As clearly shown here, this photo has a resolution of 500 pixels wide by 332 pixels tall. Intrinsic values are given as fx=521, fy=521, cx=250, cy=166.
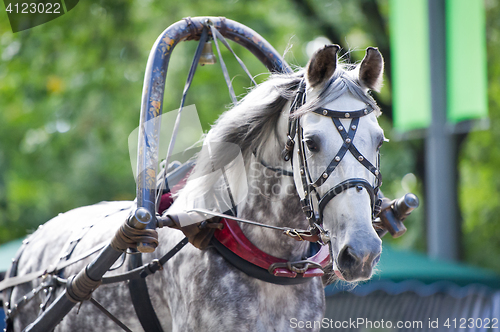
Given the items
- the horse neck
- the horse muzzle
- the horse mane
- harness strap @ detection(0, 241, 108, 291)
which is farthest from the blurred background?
the horse muzzle

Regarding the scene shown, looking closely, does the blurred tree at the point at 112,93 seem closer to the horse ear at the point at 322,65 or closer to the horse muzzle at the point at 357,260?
the horse ear at the point at 322,65

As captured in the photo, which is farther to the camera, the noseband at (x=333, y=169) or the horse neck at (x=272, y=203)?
the horse neck at (x=272, y=203)

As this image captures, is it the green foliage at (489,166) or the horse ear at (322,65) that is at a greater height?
the horse ear at (322,65)

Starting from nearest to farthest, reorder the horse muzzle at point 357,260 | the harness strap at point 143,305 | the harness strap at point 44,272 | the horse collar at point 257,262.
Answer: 1. the horse muzzle at point 357,260
2. the horse collar at point 257,262
3. the harness strap at point 143,305
4. the harness strap at point 44,272

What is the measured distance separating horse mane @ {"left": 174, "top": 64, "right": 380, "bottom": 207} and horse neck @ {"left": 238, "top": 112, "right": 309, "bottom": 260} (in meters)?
0.05

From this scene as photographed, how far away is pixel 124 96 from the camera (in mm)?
8656

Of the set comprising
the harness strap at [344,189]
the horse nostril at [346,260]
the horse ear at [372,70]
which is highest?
the horse ear at [372,70]

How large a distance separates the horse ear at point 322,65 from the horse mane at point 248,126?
39 mm

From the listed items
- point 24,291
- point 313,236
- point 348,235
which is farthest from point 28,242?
point 348,235

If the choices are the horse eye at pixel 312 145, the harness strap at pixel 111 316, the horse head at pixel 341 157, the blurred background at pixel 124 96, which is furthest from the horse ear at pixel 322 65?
the blurred background at pixel 124 96

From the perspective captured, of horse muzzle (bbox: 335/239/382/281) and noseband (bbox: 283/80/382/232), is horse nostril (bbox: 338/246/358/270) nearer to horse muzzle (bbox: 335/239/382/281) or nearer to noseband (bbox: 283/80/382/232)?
horse muzzle (bbox: 335/239/382/281)

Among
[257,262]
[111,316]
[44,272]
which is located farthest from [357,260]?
[44,272]

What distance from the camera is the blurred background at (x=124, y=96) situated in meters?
8.20

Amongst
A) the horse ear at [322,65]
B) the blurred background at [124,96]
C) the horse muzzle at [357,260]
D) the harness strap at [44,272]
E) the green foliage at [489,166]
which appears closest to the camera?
the horse muzzle at [357,260]
